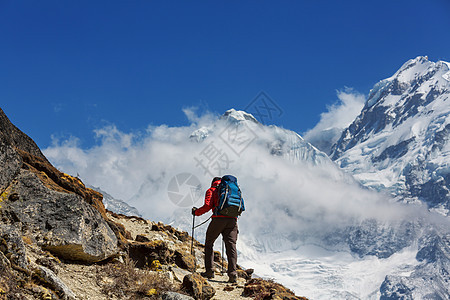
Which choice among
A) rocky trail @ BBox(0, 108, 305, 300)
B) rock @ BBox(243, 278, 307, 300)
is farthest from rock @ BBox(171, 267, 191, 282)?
rock @ BBox(243, 278, 307, 300)

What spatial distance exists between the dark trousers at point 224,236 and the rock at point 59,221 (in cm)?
295

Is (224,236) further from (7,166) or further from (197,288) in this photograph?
(7,166)

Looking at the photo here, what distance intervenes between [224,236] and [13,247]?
226 inches

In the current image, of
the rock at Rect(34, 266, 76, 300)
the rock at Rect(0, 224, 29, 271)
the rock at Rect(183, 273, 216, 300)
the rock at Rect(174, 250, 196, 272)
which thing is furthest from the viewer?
the rock at Rect(174, 250, 196, 272)

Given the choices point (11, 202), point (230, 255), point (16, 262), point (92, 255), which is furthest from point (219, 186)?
point (16, 262)

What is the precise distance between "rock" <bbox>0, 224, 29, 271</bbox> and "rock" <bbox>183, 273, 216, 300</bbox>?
121 inches

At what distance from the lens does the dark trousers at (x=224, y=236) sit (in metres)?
10.9

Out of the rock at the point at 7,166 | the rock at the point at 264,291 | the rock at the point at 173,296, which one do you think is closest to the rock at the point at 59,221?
the rock at the point at 7,166

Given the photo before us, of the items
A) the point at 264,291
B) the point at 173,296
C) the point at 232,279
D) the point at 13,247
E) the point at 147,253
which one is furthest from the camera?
the point at 232,279

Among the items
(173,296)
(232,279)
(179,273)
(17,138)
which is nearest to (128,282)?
(173,296)

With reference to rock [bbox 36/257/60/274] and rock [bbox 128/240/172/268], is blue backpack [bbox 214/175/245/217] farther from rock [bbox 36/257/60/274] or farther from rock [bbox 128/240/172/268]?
rock [bbox 36/257/60/274]

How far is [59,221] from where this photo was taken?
8.11 m

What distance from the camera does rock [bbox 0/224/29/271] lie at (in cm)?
630

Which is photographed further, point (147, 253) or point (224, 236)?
point (224, 236)
